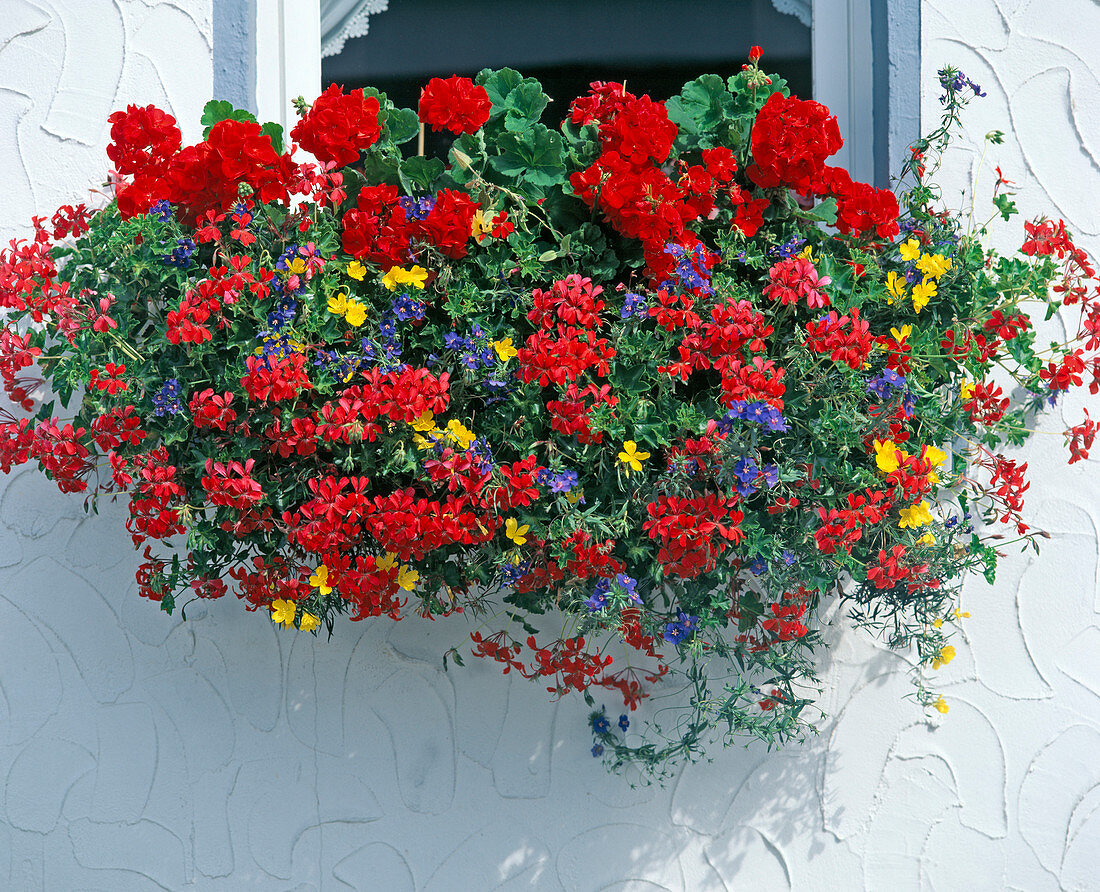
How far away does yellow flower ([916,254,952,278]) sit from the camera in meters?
1.86

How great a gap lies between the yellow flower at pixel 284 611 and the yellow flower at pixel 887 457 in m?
1.17

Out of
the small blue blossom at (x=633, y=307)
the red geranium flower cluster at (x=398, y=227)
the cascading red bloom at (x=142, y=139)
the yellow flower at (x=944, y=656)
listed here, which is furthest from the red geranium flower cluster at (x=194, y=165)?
the yellow flower at (x=944, y=656)

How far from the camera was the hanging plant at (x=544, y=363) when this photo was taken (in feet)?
5.61

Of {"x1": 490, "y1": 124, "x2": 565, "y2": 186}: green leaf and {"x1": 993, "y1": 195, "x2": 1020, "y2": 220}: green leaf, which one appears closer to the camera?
{"x1": 490, "y1": 124, "x2": 565, "y2": 186}: green leaf

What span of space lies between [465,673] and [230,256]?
40.9 inches

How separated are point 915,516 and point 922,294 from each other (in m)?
0.45

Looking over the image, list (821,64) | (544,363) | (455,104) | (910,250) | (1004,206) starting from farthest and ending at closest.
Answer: (821,64), (1004,206), (910,250), (455,104), (544,363)

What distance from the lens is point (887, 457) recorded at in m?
1.71

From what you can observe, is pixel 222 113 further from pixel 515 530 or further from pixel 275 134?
pixel 515 530

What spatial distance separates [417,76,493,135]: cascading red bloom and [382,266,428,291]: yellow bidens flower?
0.29 meters

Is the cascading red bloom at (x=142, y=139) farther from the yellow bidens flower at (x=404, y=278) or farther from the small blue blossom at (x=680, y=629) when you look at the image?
the small blue blossom at (x=680, y=629)

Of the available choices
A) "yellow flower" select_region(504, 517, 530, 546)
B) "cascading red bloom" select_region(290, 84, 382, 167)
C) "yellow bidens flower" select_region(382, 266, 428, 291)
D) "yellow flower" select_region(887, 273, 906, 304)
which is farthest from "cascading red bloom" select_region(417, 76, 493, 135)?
"yellow flower" select_region(887, 273, 906, 304)

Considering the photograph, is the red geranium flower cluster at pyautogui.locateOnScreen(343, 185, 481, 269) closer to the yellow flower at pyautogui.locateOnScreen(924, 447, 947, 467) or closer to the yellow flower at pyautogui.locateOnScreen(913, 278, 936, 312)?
the yellow flower at pyautogui.locateOnScreen(913, 278, 936, 312)

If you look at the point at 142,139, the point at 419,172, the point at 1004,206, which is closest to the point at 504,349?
the point at 419,172
